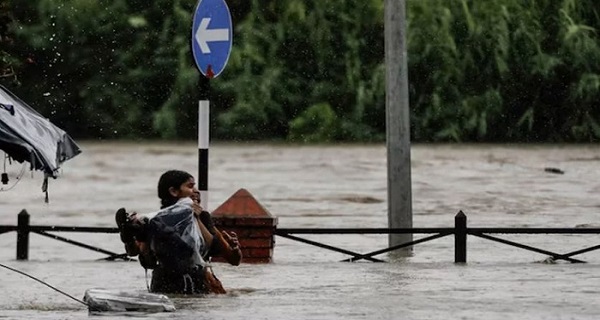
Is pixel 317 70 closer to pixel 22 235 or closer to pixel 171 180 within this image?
pixel 22 235

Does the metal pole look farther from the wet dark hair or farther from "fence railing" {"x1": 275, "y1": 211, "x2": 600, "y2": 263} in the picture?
the wet dark hair

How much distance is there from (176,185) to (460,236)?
251 inches

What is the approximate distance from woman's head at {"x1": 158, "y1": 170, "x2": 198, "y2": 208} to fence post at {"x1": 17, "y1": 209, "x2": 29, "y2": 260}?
6.43 m

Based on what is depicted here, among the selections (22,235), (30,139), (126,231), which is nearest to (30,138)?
(30,139)

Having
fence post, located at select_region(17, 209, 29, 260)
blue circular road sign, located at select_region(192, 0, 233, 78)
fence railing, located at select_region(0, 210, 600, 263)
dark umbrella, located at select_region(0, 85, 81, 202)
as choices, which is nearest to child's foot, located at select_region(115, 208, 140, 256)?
dark umbrella, located at select_region(0, 85, 81, 202)

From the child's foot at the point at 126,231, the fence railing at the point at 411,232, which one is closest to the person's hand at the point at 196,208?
the child's foot at the point at 126,231

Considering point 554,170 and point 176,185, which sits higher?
point 176,185

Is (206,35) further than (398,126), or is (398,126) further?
(398,126)

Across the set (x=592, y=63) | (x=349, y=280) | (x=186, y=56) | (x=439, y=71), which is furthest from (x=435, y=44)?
(x=349, y=280)

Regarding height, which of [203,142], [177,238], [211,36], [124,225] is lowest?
[177,238]

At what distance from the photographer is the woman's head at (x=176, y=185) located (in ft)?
51.3

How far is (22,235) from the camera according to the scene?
22203 millimetres

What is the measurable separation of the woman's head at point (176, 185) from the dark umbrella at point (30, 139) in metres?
1.23

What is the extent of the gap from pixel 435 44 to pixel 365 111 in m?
3.39
